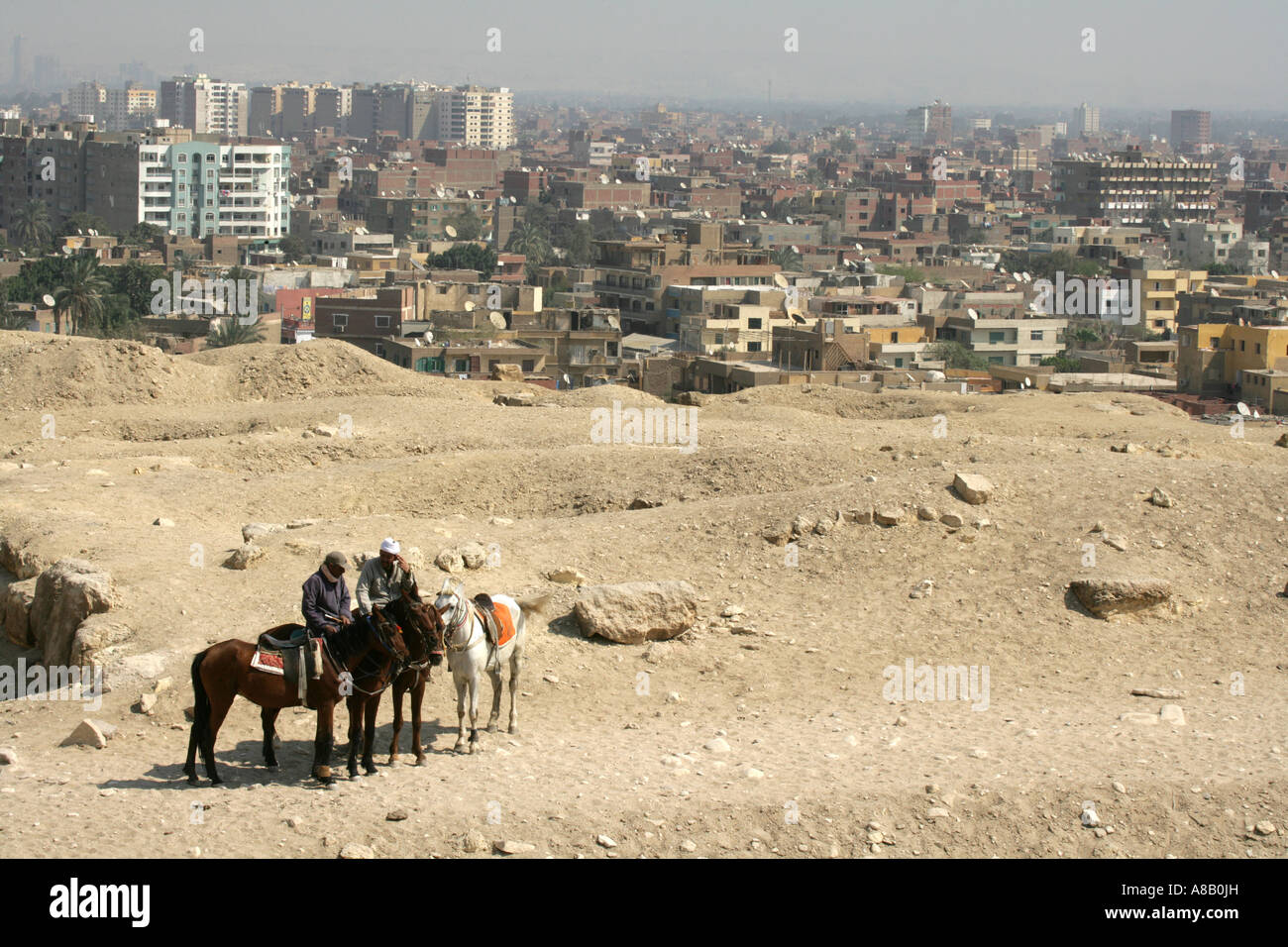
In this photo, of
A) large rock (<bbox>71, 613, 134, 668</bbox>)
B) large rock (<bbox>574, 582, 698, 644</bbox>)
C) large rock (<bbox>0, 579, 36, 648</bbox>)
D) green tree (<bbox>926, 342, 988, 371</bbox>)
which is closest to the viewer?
large rock (<bbox>71, 613, 134, 668</bbox>)

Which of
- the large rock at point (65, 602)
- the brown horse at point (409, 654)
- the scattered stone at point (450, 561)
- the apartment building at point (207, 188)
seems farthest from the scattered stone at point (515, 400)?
the apartment building at point (207, 188)

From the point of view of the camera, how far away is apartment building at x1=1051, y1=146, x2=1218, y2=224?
144875 millimetres

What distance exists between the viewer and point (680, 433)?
811 inches

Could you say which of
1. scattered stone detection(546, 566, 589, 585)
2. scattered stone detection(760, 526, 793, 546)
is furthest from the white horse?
scattered stone detection(760, 526, 793, 546)

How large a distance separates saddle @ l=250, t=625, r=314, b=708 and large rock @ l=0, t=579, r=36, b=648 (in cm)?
455

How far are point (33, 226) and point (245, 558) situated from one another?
97577 millimetres

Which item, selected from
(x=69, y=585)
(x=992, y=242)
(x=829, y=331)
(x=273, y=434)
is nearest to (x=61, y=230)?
(x=992, y=242)

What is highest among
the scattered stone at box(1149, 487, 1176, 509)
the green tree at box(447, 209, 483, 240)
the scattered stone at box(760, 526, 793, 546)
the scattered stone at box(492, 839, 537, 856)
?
the green tree at box(447, 209, 483, 240)

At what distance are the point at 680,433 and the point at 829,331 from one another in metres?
22.9

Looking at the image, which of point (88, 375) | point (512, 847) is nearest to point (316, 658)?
point (512, 847)

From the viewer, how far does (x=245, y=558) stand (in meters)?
12.5

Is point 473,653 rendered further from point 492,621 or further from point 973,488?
point 973,488

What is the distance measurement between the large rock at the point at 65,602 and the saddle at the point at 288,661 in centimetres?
323

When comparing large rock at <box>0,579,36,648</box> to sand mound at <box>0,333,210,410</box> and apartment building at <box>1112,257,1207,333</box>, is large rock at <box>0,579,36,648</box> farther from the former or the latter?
apartment building at <box>1112,257,1207,333</box>
